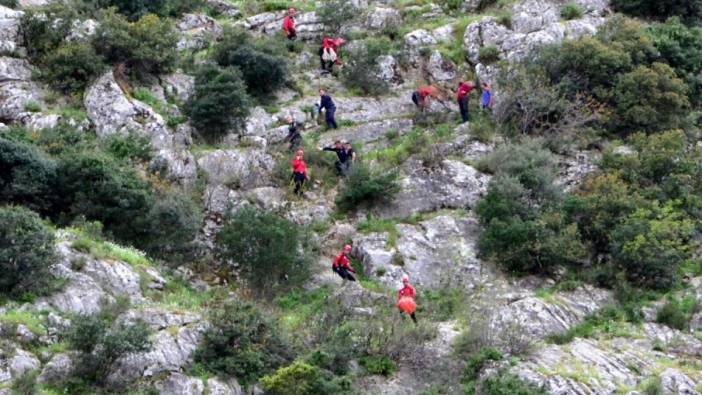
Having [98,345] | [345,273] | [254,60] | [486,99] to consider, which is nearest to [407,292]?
[345,273]

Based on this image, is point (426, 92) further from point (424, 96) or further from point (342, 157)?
point (342, 157)

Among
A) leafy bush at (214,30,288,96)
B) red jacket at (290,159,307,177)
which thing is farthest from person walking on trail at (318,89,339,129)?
red jacket at (290,159,307,177)

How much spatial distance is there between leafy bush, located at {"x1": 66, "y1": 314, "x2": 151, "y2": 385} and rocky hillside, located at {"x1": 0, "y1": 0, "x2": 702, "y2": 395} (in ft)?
0.14

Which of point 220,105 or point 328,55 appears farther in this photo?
point 328,55

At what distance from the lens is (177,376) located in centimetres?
1998

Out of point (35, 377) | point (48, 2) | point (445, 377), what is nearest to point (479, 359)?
point (445, 377)

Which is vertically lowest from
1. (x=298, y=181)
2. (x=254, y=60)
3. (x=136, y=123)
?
(x=298, y=181)

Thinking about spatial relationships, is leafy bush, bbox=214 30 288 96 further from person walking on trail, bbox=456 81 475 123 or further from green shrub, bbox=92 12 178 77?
person walking on trail, bbox=456 81 475 123

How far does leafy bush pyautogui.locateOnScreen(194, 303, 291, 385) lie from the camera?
811 inches

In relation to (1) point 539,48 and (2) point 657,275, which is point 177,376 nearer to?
(2) point 657,275

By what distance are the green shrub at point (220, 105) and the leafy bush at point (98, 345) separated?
10.9 m

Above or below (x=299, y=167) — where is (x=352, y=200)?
below

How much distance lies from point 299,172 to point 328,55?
22.1 ft

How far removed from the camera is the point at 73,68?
98.0 ft
